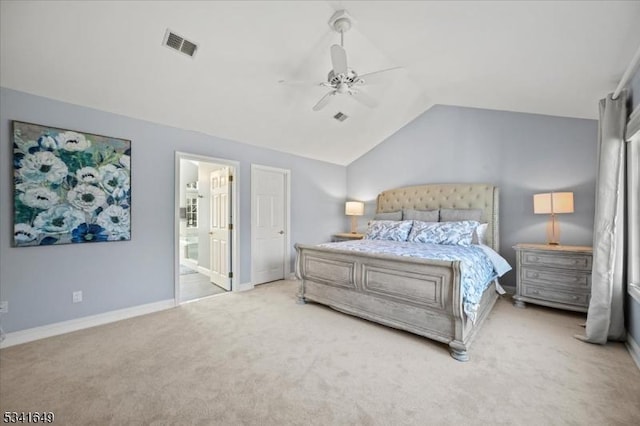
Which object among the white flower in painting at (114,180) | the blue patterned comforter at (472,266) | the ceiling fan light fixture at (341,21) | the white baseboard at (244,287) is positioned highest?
the ceiling fan light fixture at (341,21)

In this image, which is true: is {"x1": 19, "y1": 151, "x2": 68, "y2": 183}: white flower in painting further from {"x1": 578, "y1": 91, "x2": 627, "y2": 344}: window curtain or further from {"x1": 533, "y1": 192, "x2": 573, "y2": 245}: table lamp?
{"x1": 533, "y1": 192, "x2": 573, "y2": 245}: table lamp

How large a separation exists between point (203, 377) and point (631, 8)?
12.8 ft

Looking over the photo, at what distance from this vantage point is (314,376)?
6.86 feet

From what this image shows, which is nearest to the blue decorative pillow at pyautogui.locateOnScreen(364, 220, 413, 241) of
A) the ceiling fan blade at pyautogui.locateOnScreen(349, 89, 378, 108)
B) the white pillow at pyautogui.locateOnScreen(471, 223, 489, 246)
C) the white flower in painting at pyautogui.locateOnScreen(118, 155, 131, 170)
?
the white pillow at pyautogui.locateOnScreen(471, 223, 489, 246)

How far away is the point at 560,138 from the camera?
380 cm

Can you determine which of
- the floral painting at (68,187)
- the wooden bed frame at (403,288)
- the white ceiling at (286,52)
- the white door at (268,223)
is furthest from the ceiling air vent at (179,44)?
the wooden bed frame at (403,288)

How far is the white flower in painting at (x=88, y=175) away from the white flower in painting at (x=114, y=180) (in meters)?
0.05

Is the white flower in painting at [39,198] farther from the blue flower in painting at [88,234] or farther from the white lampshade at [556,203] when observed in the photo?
the white lampshade at [556,203]

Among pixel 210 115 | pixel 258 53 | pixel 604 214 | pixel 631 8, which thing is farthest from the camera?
pixel 210 115

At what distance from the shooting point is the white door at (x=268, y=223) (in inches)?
184

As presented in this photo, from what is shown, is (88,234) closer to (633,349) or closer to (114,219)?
(114,219)

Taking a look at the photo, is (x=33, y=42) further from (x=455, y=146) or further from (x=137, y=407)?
(x=455, y=146)

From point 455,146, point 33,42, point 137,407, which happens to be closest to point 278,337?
point 137,407

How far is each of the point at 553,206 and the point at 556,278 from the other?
0.91 m
